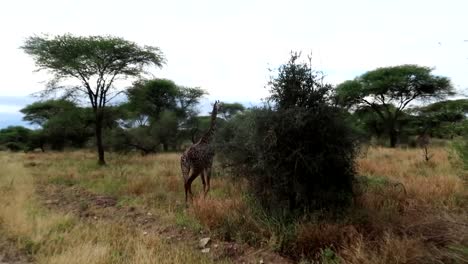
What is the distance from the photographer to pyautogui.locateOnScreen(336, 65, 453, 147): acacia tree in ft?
85.7

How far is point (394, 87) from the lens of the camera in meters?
26.5

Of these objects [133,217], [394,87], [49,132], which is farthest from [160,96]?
[133,217]

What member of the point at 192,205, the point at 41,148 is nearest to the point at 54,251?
the point at 192,205

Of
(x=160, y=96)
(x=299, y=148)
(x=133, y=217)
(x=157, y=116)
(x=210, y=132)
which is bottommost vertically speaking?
(x=133, y=217)

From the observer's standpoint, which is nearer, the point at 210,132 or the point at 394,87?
the point at 210,132

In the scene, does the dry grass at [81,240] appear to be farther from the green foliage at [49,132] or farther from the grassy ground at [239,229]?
the green foliage at [49,132]

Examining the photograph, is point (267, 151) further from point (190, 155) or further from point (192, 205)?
point (190, 155)

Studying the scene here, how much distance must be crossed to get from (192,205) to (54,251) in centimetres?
243

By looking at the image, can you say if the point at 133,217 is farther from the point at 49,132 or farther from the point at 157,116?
the point at 49,132

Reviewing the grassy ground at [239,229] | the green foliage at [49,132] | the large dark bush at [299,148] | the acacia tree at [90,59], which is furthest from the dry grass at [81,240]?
the green foliage at [49,132]

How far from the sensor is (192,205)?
6.61 metres

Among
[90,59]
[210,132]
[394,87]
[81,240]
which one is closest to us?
[81,240]

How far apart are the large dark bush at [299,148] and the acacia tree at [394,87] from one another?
20.0 metres

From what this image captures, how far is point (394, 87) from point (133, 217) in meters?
24.4
